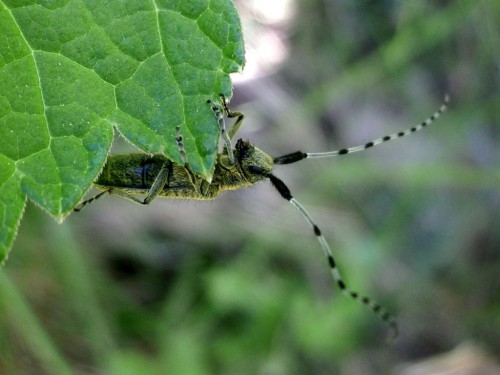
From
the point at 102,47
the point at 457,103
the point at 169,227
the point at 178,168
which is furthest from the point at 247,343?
the point at 102,47

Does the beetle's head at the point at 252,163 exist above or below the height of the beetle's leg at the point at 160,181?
above

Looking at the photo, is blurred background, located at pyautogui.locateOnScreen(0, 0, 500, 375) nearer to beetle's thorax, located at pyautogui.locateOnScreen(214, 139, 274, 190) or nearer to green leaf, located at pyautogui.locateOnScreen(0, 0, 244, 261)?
beetle's thorax, located at pyautogui.locateOnScreen(214, 139, 274, 190)

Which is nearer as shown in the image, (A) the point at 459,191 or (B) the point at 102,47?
(B) the point at 102,47

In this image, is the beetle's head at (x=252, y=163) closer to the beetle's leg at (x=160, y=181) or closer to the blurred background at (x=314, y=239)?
the beetle's leg at (x=160, y=181)

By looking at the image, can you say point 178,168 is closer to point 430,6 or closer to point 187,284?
point 187,284

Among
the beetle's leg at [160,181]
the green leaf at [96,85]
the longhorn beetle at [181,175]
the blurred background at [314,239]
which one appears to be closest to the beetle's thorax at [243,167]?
the longhorn beetle at [181,175]

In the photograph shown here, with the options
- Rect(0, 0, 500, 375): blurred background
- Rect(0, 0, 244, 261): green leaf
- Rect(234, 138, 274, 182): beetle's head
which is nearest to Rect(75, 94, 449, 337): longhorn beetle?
Rect(234, 138, 274, 182): beetle's head
